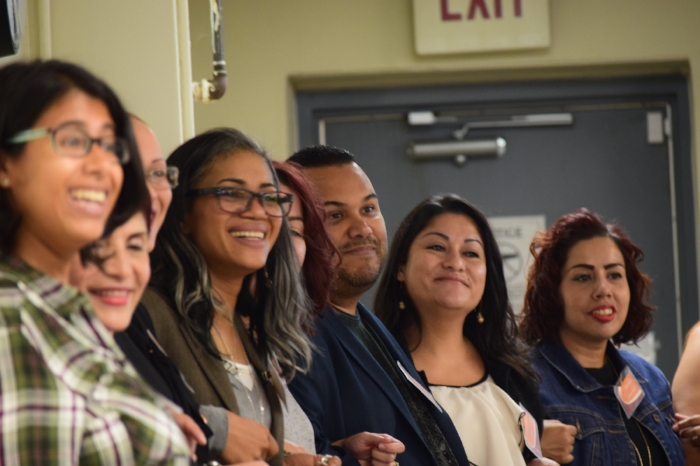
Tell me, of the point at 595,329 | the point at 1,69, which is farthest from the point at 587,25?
the point at 1,69

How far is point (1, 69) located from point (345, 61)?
298cm

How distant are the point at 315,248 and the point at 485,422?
65cm

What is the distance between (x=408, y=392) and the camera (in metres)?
2.45

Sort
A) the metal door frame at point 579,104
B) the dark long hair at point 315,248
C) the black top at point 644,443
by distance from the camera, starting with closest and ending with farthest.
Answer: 1. the dark long hair at point 315,248
2. the black top at point 644,443
3. the metal door frame at point 579,104

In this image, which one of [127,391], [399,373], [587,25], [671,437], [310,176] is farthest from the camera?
[587,25]

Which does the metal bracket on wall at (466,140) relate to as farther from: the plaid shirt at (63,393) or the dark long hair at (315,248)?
the plaid shirt at (63,393)

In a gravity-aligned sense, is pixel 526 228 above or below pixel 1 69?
below

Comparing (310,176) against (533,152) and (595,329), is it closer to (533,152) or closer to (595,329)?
(595,329)

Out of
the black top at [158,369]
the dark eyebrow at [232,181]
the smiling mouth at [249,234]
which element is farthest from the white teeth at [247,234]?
the black top at [158,369]

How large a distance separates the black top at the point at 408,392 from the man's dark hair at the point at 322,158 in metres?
0.43

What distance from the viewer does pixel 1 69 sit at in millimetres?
1201

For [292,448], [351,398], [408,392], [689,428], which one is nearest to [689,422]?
[689,428]

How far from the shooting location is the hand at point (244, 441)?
64.7 inches

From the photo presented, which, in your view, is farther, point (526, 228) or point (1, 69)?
point (526, 228)
